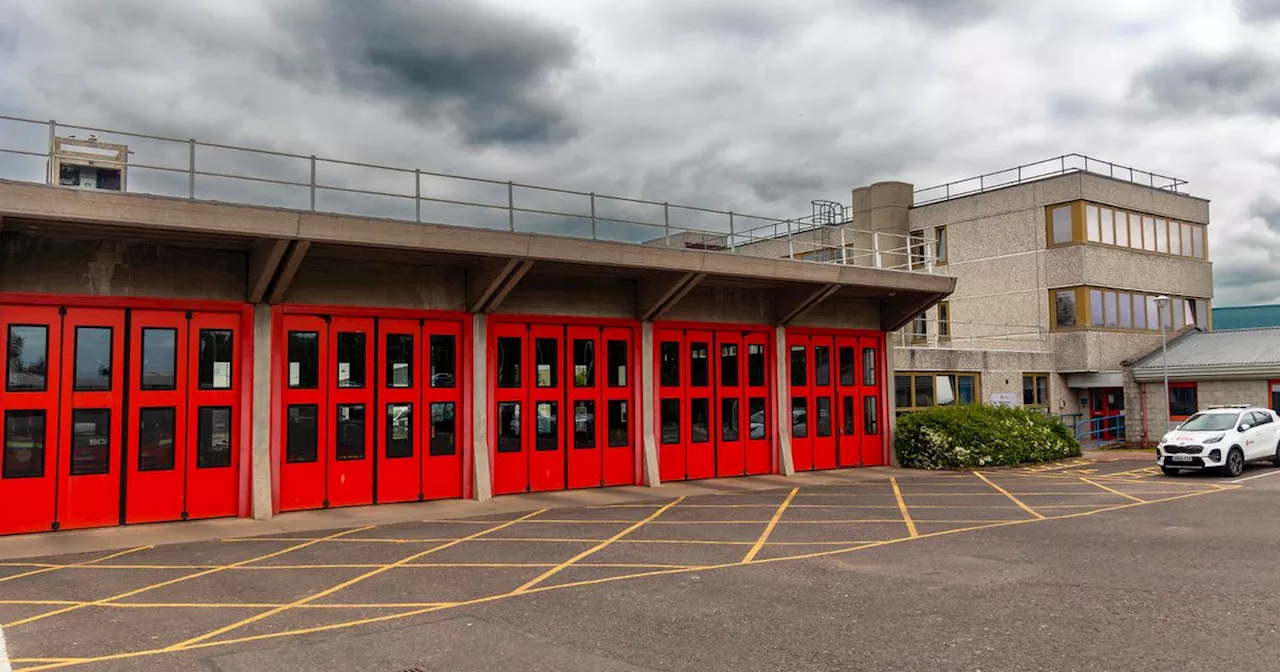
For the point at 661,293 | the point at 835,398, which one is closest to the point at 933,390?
the point at 835,398

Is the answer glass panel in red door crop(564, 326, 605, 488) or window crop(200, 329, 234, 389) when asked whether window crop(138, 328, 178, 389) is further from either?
glass panel in red door crop(564, 326, 605, 488)

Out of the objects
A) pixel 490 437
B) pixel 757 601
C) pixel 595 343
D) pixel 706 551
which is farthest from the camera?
pixel 595 343

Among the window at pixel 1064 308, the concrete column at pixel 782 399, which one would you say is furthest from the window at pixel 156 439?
the window at pixel 1064 308

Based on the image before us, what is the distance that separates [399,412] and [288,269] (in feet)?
11.1

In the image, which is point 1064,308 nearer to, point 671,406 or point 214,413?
point 671,406

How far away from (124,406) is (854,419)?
16.6 metres

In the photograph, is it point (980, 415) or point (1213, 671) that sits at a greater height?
point (980, 415)

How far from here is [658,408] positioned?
19453 mm

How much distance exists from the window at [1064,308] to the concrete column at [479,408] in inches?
970

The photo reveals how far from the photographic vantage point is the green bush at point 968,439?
23.2 m

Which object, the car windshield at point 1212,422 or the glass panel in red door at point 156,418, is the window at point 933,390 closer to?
the car windshield at point 1212,422

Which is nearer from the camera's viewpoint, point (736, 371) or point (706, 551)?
point (706, 551)

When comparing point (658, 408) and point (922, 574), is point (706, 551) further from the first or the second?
point (658, 408)

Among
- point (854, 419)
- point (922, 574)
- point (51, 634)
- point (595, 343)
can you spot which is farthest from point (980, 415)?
point (51, 634)
